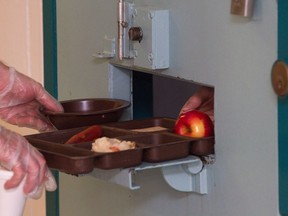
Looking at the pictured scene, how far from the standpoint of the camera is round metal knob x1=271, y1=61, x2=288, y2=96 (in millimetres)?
1315

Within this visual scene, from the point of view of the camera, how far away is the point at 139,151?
1469 millimetres

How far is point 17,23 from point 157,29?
1.16m

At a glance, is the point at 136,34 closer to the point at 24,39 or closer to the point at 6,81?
the point at 6,81

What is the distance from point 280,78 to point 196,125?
0.30 metres

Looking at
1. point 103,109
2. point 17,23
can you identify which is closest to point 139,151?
point 103,109

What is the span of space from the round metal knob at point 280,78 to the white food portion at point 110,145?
0.32m

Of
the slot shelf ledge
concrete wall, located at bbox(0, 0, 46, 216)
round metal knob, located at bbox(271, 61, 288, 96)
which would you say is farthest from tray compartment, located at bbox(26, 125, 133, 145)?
concrete wall, located at bbox(0, 0, 46, 216)

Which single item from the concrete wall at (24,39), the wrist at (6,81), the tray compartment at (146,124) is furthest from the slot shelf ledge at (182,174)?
the concrete wall at (24,39)

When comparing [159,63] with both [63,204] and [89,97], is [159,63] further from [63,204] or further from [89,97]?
[63,204]

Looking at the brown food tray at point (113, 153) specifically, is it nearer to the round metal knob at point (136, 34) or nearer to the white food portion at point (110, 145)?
the white food portion at point (110, 145)

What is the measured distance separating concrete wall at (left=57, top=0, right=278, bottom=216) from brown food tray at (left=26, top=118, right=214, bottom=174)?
3.7 inches

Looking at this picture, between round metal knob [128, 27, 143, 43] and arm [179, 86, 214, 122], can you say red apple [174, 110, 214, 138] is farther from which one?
round metal knob [128, 27, 143, 43]

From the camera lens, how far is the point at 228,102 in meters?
1.51

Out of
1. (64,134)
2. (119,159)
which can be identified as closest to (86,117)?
(64,134)
